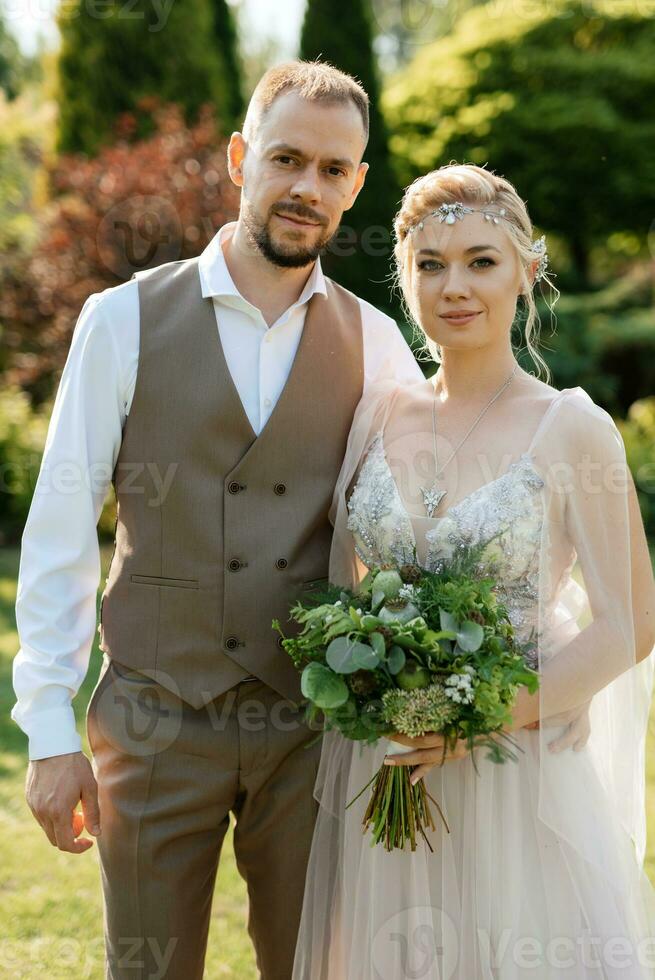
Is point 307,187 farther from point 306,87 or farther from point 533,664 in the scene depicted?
point 533,664

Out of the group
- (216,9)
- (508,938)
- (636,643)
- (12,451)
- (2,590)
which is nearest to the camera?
(508,938)

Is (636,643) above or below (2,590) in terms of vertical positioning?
below

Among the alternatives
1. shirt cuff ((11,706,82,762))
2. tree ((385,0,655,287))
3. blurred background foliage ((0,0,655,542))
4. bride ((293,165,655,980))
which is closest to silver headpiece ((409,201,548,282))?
bride ((293,165,655,980))

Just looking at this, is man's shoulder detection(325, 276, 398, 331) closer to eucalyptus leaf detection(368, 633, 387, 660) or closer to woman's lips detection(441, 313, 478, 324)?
woman's lips detection(441, 313, 478, 324)

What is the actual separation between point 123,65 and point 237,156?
8.73 meters

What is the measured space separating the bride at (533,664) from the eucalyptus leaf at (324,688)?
216 mm

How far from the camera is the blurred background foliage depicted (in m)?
8.32

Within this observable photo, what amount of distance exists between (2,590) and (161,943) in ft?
17.6

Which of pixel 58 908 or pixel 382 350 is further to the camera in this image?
pixel 58 908

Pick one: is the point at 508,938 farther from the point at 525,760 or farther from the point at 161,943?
the point at 161,943

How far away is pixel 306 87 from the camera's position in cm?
231

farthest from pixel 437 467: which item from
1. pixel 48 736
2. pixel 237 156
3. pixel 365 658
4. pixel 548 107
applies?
pixel 548 107

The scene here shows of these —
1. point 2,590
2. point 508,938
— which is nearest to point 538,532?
point 508,938

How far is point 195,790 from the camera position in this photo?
2.26 m
